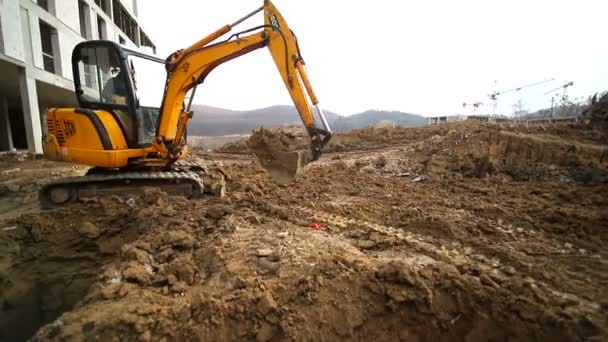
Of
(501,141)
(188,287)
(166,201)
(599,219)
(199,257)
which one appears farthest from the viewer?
(501,141)

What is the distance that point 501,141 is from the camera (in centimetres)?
866

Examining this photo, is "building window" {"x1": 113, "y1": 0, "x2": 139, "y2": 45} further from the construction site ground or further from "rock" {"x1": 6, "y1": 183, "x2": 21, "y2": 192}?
the construction site ground

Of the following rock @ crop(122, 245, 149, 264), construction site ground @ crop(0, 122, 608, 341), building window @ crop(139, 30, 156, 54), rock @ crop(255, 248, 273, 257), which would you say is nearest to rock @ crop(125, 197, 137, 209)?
construction site ground @ crop(0, 122, 608, 341)

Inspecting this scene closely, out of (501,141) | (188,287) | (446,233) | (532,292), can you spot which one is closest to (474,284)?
(532,292)

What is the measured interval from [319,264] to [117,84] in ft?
14.6

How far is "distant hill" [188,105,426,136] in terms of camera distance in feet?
170

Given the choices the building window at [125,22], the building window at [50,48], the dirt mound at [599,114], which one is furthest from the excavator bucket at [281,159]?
the building window at [125,22]

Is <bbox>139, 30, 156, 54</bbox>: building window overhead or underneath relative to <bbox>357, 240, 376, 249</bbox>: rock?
overhead

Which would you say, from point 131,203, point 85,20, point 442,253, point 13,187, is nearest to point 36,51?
point 85,20

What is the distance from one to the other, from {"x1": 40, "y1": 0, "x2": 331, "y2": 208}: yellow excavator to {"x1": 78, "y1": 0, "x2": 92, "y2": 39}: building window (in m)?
15.5

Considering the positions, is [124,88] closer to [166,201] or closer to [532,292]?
[166,201]

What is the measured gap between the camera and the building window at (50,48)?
43.7 ft

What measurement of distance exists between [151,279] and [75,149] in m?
3.36

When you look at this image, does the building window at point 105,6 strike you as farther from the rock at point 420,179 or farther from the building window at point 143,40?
the rock at point 420,179
